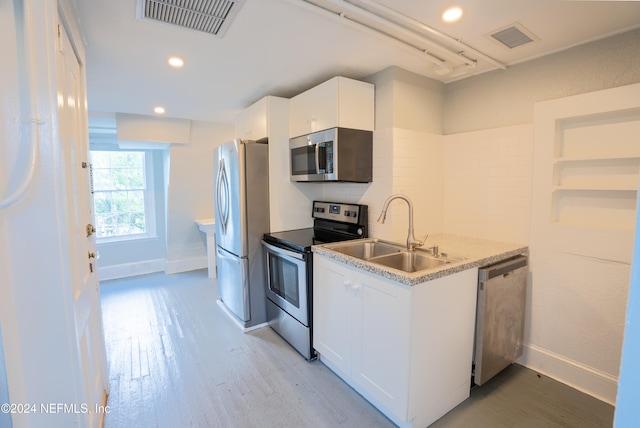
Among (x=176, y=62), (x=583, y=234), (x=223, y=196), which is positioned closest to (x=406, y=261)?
(x=583, y=234)

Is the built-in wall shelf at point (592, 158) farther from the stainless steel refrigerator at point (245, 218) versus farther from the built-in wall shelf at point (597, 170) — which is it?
the stainless steel refrigerator at point (245, 218)

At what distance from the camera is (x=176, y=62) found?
7.46ft

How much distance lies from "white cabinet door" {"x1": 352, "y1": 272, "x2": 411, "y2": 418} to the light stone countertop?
0.06m

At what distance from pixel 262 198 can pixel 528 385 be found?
2.52m

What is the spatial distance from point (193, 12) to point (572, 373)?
3.29 meters

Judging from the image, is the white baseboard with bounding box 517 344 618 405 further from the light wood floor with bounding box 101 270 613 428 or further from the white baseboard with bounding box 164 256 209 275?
the white baseboard with bounding box 164 256 209 275

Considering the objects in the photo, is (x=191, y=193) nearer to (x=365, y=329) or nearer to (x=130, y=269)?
(x=130, y=269)

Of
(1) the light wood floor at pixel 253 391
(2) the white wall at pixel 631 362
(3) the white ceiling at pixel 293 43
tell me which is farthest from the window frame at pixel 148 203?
(2) the white wall at pixel 631 362

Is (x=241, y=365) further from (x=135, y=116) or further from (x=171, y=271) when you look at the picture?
(x=135, y=116)

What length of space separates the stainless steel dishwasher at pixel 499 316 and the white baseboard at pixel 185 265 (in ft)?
14.3

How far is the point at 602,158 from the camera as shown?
1869 mm

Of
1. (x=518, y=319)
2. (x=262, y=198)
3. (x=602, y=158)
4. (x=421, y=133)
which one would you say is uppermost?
(x=421, y=133)

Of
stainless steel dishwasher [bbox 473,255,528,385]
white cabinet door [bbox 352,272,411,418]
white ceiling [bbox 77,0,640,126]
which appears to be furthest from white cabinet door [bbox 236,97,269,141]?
stainless steel dishwasher [bbox 473,255,528,385]

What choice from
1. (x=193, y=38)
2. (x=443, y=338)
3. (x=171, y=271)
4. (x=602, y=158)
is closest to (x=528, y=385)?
(x=443, y=338)
